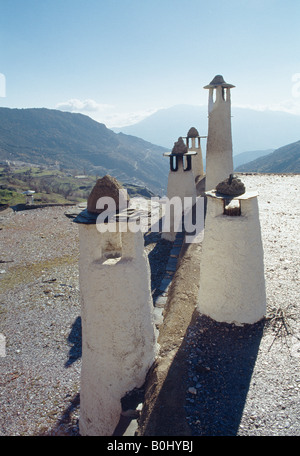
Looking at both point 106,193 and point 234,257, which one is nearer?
point 106,193

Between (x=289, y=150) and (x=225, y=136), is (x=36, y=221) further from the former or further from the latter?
(x=289, y=150)

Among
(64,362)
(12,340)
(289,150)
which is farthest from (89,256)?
(289,150)

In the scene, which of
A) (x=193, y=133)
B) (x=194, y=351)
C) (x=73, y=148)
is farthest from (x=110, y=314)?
(x=73, y=148)

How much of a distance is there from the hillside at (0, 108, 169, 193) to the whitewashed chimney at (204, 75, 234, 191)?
10225 centimetres

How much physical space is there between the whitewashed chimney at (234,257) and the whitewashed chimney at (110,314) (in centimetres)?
167

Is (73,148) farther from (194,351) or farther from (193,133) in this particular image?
(194,351)

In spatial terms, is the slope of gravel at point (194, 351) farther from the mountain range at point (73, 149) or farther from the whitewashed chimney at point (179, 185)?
the mountain range at point (73, 149)

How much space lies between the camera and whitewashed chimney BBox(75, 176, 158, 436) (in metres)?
4.61

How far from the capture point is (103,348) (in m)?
4.87

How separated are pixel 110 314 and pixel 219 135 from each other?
10665mm

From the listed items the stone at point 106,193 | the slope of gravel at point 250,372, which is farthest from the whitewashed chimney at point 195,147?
the stone at point 106,193

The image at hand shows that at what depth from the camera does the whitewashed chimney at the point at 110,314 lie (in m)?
4.61

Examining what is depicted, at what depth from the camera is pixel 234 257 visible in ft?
19.2

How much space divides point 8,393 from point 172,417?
17.3ft
